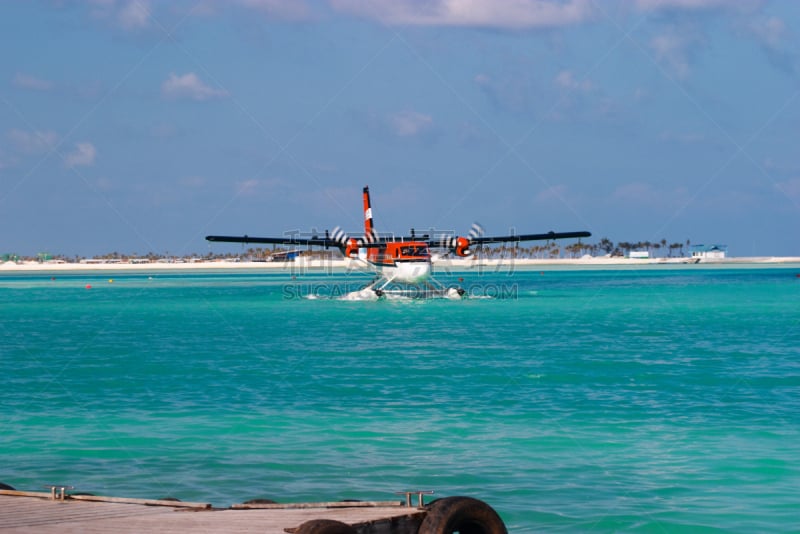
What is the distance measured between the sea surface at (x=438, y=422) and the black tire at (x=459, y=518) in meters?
1.73

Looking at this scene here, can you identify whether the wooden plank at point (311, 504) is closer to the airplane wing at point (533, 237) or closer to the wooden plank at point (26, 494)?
the wooden plank at point (26, 494)

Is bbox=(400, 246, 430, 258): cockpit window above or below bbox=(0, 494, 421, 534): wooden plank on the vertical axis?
above

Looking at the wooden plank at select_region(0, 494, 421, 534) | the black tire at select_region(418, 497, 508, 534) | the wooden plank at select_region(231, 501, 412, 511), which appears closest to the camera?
the wooden plank at select_region(0, 494, 421, 534)

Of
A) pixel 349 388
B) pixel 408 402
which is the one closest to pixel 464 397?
pixel 408 402

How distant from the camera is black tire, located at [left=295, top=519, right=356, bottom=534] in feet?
24.4

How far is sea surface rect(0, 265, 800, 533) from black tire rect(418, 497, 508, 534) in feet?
5.69

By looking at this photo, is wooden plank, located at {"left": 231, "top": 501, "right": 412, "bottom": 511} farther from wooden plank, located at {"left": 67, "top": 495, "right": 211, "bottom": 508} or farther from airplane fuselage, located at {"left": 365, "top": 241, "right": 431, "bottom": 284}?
airplane fuselage, located at {"left": 365, "top": 241, "right": 431, "bottom": 284}

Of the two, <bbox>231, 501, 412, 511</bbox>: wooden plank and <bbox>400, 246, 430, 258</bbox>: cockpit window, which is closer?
<bbox>231, 501, 412, 511</bbox>: wooden plank

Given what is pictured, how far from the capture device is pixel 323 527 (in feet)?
24.5

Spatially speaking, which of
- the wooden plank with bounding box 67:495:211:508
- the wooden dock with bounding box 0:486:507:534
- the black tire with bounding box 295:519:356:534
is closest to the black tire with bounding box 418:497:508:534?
the wooden dock with bounding box 0:486:507:534

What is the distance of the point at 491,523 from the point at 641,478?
4.51 m

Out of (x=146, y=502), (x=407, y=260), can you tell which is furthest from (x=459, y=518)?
(x=407, y=260)

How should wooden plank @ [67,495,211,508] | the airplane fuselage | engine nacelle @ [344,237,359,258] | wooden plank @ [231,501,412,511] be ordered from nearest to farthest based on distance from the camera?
wooden plank @ [231,501,412,511], wooden plank @ [67,495,211,508], the airplane fuselage, engine nacelle @ [344,237,359,258]

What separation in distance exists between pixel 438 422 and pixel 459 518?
27.8 ft
